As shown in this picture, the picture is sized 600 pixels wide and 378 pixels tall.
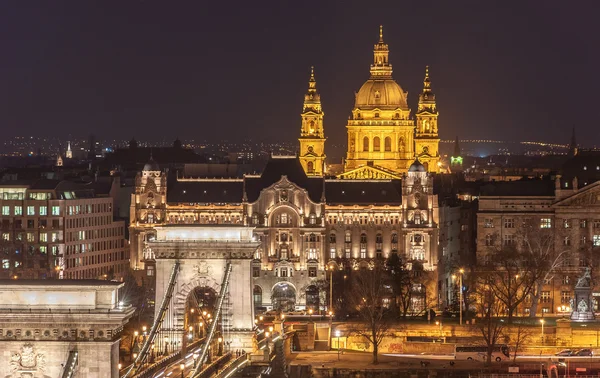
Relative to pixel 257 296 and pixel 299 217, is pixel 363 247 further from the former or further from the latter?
pixel 257 296

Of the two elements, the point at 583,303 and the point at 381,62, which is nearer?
the point at 583,303

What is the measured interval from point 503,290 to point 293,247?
2434cm

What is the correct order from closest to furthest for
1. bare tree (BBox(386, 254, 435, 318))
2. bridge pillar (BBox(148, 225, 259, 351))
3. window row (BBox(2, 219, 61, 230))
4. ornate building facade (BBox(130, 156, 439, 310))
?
bridge pillar (BBox(148, 225, 259, 351)) < bare tree (BBox(386, 254, 435, 318)) < ornate building facade (BBox(130, 156, 439, 310)) < window row (BBox(2, 219, 61, 230))

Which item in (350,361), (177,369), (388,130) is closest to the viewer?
(177,369)

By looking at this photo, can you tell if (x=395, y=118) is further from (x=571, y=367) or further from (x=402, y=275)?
(x=571, y=367)

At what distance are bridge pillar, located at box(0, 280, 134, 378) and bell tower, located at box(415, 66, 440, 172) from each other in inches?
4612

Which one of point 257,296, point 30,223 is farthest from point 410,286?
point 30,223

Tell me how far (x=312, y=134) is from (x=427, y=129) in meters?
9.90

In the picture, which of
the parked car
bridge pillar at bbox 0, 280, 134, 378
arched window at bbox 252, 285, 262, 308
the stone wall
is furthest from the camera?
arched window at bbox 252, 285, 262, 308

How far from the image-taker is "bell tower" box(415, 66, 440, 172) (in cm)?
18100

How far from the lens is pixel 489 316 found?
117 m

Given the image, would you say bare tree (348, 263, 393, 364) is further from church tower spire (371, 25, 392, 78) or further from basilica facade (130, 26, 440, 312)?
church tower spire (371, 25, 392, 78)

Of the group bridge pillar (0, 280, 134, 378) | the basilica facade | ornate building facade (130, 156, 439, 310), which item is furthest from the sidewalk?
bridge pillar (0, 280, 134, 378)

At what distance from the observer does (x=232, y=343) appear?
9412cm
